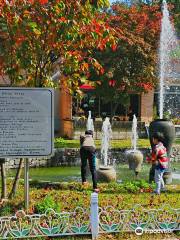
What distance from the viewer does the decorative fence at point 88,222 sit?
662 cm

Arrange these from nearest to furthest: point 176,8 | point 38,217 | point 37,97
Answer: point 38,217
point 37,97
point 176,8

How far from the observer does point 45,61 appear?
832 cm

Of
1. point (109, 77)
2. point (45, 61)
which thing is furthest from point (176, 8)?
point (45, 61)

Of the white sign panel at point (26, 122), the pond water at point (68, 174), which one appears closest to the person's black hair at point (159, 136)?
the pond water at point (68, 174)

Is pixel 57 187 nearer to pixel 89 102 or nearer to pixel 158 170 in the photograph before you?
pixel 158 170

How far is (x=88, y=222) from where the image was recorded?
6801 mm

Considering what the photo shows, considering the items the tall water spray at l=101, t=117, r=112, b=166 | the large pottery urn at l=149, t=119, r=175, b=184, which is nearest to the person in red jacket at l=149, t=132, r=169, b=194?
the large pottery urn at l=149, t=119, r=175, b=184

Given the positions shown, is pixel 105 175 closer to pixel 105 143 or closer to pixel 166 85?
pixel 105 143

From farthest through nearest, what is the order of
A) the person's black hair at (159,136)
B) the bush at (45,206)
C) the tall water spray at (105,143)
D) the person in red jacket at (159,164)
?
the tall water spray at (105,143) → the person's black hair at (159,136) → the person in red jacket at (159,164) → the bush at (45,206)

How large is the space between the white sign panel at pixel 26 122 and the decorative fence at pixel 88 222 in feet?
3.31

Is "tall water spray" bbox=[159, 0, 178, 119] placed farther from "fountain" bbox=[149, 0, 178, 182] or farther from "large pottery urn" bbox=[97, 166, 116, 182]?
"large pottery urn" bbox=[97, 166, 116, 182]

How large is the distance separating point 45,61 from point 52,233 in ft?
10.1

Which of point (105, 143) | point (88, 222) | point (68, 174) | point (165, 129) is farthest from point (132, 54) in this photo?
point (88, 222)

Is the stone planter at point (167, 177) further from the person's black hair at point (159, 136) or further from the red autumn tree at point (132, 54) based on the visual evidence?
the red autumn tree at point (132, 54)
